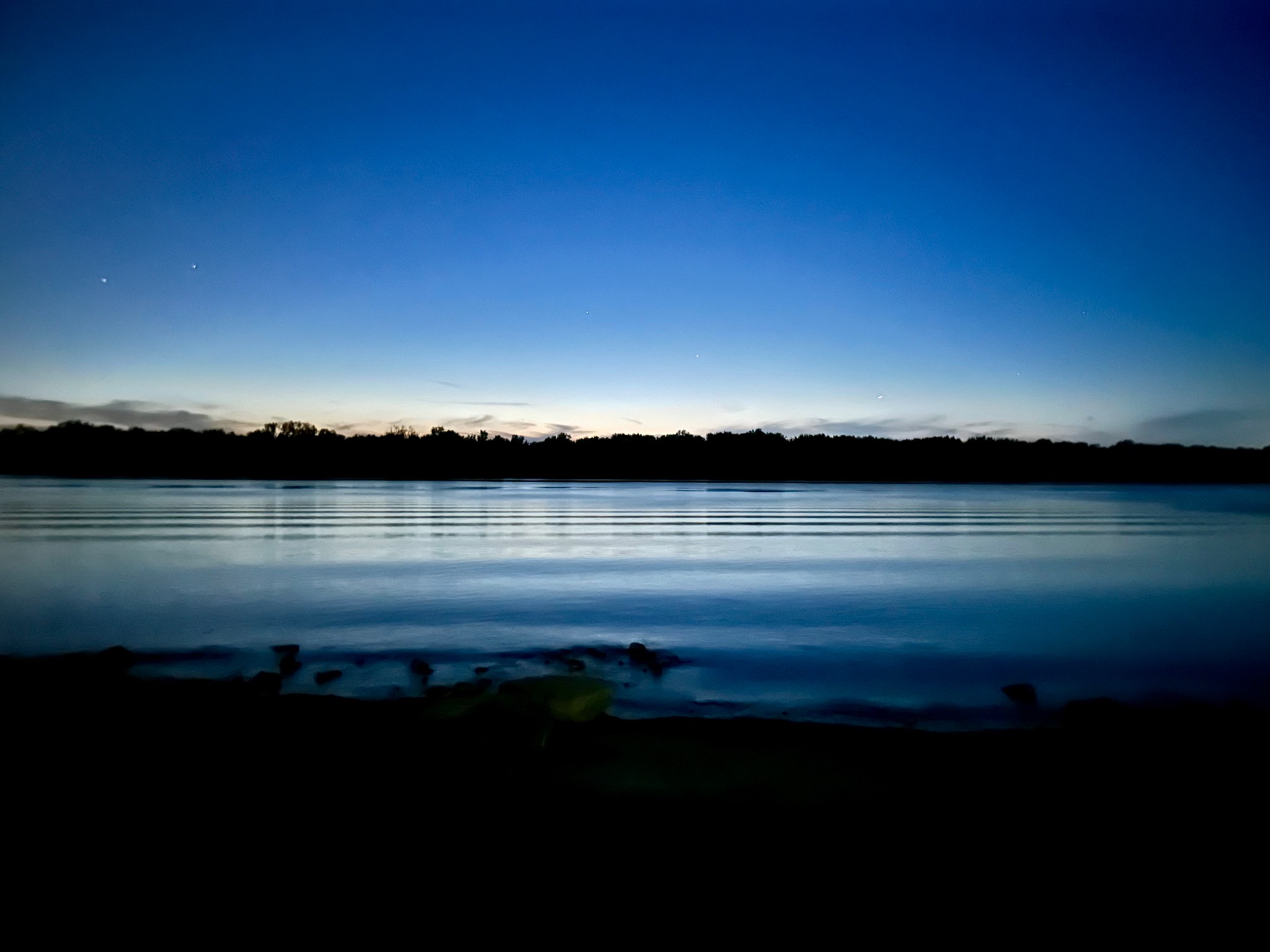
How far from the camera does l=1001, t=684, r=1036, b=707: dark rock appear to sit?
209 inches

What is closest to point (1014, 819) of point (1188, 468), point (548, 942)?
point (548, 942)

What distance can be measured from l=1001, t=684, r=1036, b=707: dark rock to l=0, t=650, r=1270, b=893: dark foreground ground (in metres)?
0.87

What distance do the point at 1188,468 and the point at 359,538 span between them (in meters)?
133

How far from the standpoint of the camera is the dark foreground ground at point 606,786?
259 cm

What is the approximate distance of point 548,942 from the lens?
2020 mm

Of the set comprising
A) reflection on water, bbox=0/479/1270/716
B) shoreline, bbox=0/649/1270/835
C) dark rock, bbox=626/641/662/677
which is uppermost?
shoreline, bbox=0/649/1270/835

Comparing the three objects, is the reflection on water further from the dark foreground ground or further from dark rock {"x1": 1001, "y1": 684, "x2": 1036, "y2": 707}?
the dark foreground ground

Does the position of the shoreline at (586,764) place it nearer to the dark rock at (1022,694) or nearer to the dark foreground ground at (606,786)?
the dark foreground ground at (606,786)

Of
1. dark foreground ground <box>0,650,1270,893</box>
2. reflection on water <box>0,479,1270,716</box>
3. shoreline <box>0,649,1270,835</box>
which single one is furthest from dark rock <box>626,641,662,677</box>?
dark foreground ground <box>0,650,1270,893</box>

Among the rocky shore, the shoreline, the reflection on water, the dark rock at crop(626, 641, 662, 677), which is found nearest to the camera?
the rocky shore

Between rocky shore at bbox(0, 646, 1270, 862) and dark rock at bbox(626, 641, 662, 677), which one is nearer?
rocky shore at bbox(0, 646, 1270, 862)

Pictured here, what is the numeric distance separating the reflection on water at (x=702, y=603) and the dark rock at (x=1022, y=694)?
0.18m

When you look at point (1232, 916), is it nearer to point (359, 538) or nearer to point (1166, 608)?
point (1166, 608)

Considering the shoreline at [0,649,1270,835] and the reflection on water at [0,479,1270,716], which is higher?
the shoreline at [0,649,1270,835]
